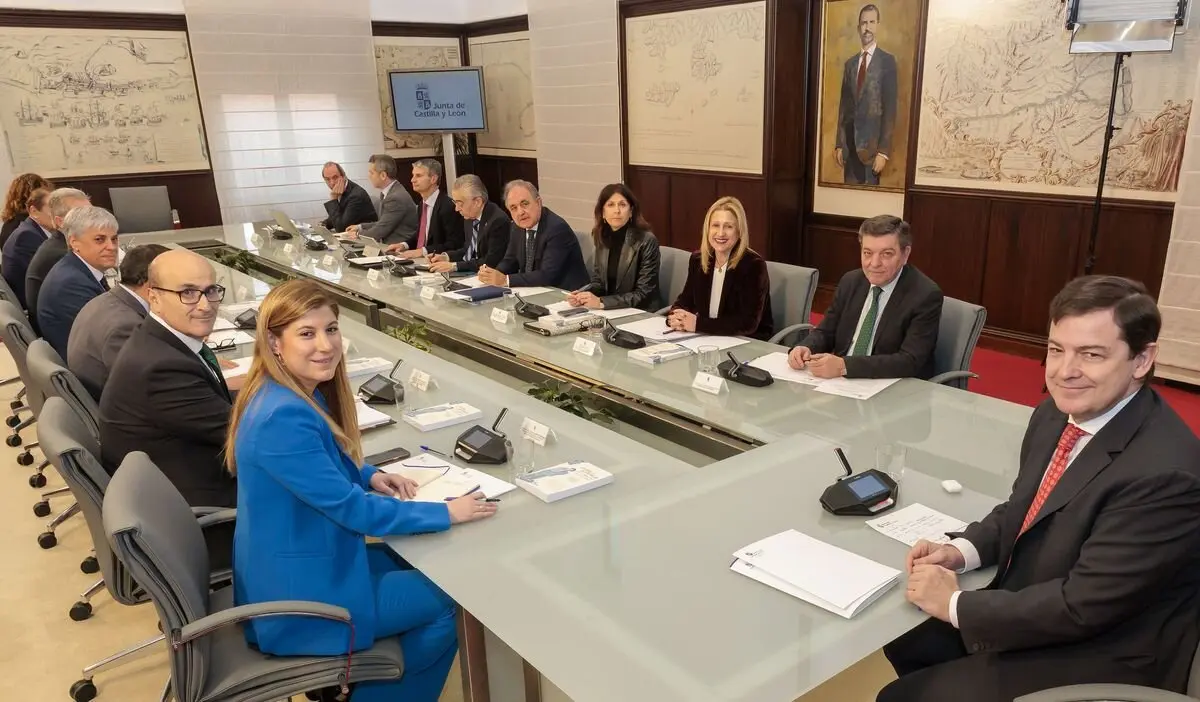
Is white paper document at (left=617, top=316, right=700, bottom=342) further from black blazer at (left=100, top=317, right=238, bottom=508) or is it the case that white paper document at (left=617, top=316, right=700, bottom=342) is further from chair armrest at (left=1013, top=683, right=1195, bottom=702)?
chair armrest at (left=1013, top=683, right=1195, bottom=702)

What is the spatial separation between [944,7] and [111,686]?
18.5ft

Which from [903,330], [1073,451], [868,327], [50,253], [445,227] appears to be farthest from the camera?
[445,227]

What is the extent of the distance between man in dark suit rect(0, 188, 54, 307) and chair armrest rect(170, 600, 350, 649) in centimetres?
416

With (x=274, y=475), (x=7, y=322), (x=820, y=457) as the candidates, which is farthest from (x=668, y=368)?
(x=7, y=322)

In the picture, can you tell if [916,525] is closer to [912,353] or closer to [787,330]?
→ [912,353]

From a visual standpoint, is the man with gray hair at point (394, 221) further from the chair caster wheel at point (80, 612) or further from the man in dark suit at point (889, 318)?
the man in dark suit at point (889, 318)

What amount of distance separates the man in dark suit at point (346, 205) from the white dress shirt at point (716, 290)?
4.05 m

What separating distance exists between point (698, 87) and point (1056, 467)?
598 centimetres

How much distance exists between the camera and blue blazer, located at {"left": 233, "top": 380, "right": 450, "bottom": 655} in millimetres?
1703

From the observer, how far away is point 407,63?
9.40 meters

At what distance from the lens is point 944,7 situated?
205 inches

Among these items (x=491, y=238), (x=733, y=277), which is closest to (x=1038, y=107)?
(x=733, y=277)

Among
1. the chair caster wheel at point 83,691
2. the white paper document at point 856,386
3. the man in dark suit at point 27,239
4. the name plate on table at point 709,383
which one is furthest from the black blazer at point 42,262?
the white paper document at point 856,386

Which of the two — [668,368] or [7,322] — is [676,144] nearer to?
[668,368]
